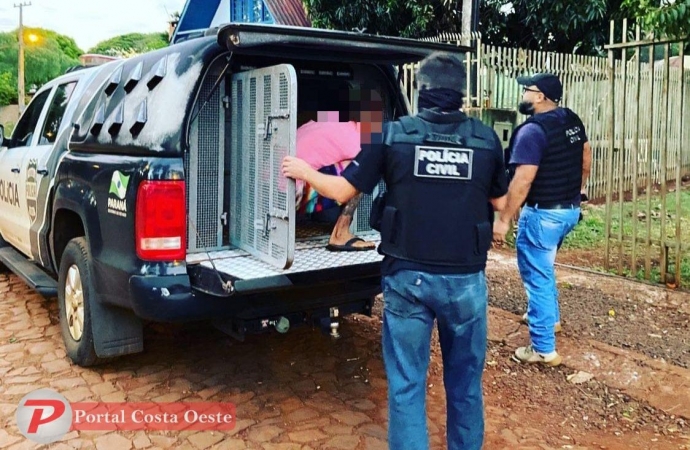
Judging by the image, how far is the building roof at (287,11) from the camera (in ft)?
58.2

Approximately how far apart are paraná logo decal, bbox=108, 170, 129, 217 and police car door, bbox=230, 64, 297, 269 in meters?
0.65

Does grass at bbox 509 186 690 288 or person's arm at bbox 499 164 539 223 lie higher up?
person's arm at bbox 499 164 539 223

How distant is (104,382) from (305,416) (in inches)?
52.2

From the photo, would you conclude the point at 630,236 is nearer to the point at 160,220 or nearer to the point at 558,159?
the point at 558,159

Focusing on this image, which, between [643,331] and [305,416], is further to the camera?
[643,331]

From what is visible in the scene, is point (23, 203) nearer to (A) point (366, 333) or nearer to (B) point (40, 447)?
(B) point (40, 447)

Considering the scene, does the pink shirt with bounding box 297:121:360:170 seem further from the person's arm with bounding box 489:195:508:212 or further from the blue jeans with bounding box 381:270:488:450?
the blue jeans with bounding box 381:270:488:450

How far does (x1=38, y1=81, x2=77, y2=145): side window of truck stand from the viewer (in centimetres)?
496

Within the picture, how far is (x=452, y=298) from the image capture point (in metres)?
2.77

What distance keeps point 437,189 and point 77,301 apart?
2631 millimetres

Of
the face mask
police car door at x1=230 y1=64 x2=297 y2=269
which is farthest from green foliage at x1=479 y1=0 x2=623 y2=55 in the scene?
police car door at x1=230 y1=64 x2=297 y2=269

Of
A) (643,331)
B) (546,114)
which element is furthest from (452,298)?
(643,331)

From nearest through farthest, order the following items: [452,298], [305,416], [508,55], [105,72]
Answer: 1. [452,298]
2. [305,416]
3. [105,72]
4. [508,55]

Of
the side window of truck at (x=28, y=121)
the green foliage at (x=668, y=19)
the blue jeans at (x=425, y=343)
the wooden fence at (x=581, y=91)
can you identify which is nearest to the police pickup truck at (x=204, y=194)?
the blue jeans at (x=425, y=343)
